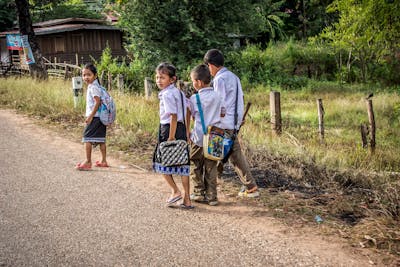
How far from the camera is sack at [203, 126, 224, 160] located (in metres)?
5.12

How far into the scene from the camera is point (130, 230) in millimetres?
4598

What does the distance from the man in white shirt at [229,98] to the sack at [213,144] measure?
0.51 feet

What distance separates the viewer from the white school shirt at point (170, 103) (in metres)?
5.05

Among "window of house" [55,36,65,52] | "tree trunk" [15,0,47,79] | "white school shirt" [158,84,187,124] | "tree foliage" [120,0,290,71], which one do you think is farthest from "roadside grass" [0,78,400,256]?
"window of house" [55,36,65,52]

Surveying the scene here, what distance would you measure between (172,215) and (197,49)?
1421cm

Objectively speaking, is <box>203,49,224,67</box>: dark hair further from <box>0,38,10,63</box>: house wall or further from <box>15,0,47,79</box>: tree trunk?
<box>0,38,10,63</box>: house wall

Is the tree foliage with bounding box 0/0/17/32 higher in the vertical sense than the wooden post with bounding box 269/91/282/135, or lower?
higher

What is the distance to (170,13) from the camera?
1817 centimetres

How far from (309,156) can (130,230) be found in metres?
3.28

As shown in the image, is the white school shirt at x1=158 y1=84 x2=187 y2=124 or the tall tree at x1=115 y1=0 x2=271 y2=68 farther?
the tall tree at x1=115 y1=0 x2=271 y2=68

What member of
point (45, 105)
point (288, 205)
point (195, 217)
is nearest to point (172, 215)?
point (195, 217)

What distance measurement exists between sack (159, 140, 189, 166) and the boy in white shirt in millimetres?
272

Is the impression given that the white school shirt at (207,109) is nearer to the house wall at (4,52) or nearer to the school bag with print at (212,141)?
the school bag with print at (212,141)

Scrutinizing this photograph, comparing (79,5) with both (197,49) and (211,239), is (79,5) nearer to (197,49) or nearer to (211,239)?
(197,49)
